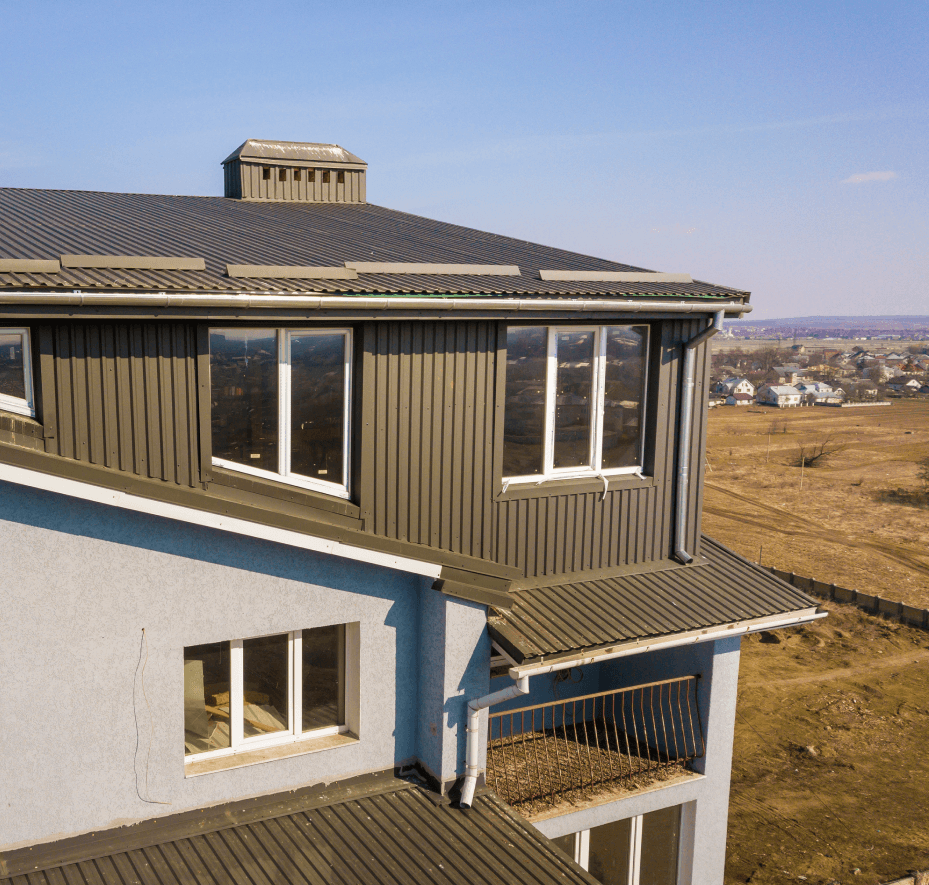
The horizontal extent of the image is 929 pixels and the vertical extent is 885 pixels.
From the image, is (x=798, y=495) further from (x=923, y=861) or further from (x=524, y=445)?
(x=524, y=445)

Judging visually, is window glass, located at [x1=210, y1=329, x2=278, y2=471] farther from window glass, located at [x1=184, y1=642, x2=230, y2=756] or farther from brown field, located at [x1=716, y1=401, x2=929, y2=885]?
brown field, located at [x1=716, y1=401, x2=929, y2=885]

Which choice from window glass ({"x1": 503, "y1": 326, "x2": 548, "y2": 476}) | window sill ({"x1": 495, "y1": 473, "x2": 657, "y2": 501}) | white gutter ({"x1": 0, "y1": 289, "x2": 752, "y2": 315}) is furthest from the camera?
window sill ({"x1": 495, "y1": 473, "x2": 657, "y2": 501})

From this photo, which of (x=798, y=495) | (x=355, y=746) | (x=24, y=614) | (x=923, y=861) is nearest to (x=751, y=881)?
(x=923, y=861)

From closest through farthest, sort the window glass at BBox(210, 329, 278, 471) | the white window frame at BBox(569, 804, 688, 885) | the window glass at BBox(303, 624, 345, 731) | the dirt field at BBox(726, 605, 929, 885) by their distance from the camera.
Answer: the window glass at BBox(210, 329, 278, 471)
the window glass at BBox(303, 624, 345, 731)
the white window frame at BBox(569, 804, 688, 885)
the dirt field at BBox(726, 605, 929, 885)

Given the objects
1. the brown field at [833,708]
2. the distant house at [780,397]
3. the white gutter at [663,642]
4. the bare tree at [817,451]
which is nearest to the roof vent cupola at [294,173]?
the white gutter at [663,642]

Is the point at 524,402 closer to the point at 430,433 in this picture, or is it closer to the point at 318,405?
the point at 430,433

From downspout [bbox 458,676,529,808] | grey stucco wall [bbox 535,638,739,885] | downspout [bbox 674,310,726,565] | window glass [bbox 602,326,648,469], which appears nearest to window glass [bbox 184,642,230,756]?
downspout [bbox 458,676,529,808]

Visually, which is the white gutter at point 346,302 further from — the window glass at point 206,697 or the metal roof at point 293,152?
the metal roof at point 293,152
